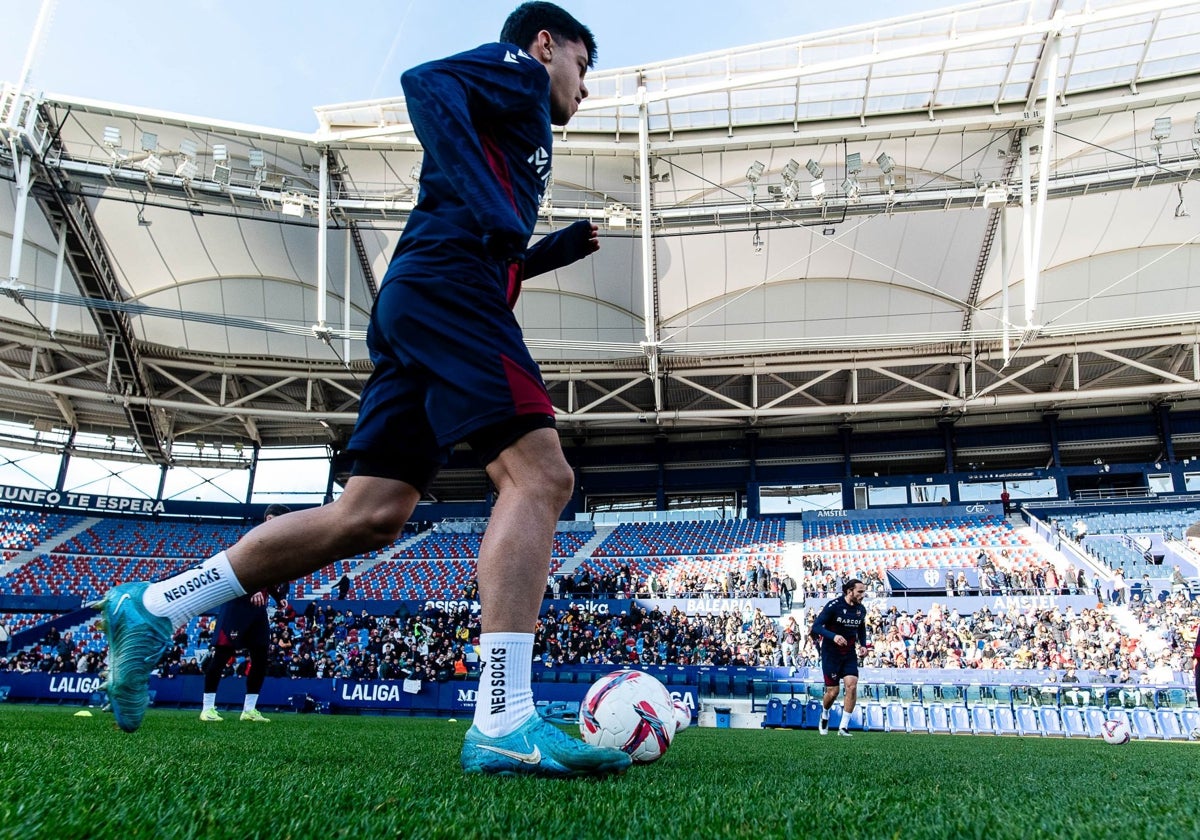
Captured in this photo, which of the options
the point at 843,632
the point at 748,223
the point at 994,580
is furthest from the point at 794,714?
the point at 748,223

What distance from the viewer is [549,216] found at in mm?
18156

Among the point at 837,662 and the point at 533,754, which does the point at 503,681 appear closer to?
→ the point at 533,754

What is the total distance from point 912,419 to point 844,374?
388 centimetres

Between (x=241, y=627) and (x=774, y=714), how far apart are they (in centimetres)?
973

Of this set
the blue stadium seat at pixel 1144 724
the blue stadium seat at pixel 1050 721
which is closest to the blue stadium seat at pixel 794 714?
the blue stadium seat at pixel 1050 721

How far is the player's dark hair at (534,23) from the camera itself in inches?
100

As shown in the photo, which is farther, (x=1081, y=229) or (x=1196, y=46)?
(x=1081, y=229)

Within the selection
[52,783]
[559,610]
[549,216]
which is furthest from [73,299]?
[52,783]

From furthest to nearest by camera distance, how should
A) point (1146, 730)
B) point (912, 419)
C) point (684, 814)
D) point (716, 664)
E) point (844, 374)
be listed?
point (912, 419) → point (844, 374) → point (716, 664) → point (1146, 730) → point (684, 814)

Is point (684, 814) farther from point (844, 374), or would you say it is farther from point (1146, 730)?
point (844, 374)

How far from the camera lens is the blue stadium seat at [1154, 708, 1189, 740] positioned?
39.4 ft

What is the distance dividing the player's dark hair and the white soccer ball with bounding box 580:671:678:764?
227cm

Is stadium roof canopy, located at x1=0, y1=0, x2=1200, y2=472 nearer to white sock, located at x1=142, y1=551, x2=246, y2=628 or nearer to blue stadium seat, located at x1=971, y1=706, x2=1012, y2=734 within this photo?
blue stadium seat, located at x1=971, y1=706, x2=1012, y2=734

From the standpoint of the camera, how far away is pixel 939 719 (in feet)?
43.5
